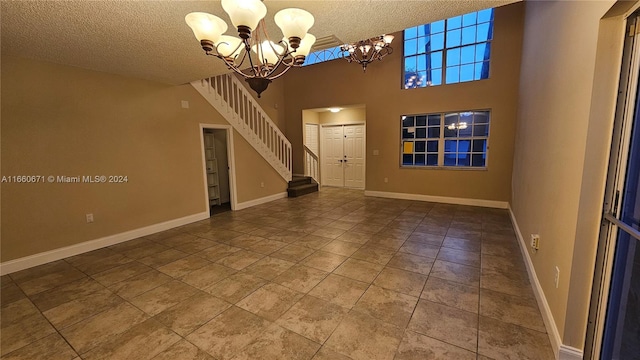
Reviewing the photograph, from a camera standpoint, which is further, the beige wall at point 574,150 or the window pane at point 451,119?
the window pane at point 451,119

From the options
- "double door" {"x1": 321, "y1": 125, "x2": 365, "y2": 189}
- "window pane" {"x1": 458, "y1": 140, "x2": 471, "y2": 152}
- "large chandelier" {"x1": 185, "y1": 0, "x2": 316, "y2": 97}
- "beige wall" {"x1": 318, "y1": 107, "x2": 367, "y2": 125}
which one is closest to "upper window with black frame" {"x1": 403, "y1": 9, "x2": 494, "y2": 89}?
"window pane" {"x1": 458, "y1": 140, "x2": 471, "y2": 152}

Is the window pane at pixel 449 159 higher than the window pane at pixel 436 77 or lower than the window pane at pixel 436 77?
lower

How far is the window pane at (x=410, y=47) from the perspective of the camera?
6.02 meters

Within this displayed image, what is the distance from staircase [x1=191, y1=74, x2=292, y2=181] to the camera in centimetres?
509

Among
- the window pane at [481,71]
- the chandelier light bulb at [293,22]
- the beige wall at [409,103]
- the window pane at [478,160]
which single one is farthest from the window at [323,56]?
the chandelier light bulb at [293,22]

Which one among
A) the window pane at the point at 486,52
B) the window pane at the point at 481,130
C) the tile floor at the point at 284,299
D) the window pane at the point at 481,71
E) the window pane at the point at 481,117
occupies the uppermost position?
the window pane at the point at 486,52

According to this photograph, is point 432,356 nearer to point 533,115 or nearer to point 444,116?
point 533,115

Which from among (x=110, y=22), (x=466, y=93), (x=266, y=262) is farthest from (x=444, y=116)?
(x=110, y=22)

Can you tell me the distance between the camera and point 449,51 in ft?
18.6

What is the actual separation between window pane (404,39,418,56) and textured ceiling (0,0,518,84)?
408 centimetres

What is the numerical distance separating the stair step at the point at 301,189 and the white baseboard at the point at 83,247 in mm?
2772

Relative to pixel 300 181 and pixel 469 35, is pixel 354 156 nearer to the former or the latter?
pixel 300 181

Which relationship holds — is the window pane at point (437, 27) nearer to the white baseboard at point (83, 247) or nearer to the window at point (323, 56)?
the window at point (323, 56)

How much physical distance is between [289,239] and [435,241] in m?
2.13
